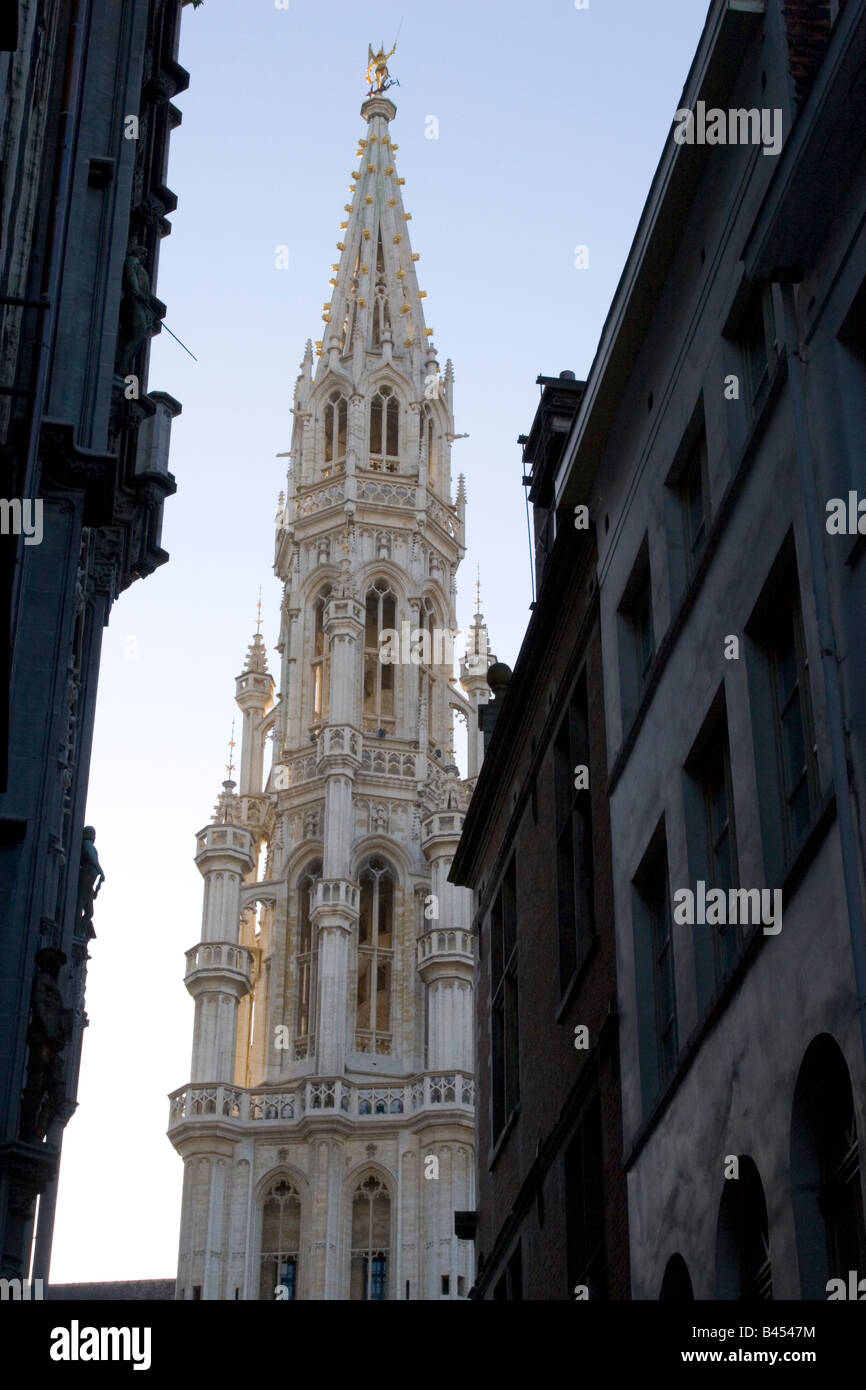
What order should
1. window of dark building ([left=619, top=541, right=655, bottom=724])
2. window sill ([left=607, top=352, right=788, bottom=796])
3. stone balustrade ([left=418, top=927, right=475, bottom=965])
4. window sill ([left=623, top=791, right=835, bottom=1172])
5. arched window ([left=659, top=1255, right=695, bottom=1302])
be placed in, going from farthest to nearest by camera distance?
1. stone balustrade ([left=418, top=927, right=475, bottom=965])
2. window of dark building ([left=619, top=541, right=655, bottom=724])
3. arched window ([left=659, top=1255, right=695, bottom=1302])
4. window sill ([left=607, top=352, right=788, bottom=796])
5. window sill ([left=623, top=791, right=835, bottom=1172])

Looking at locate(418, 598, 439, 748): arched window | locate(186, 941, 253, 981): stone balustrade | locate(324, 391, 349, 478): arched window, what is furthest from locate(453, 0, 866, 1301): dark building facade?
locate(324, 391, 349, 478): arched window

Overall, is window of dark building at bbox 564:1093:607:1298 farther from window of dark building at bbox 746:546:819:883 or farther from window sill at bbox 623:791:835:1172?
window of dark building at bbox 746:546:819:883

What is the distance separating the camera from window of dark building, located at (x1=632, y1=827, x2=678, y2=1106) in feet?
62.1

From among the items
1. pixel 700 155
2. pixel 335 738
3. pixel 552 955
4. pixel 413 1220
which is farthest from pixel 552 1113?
pixel 335 738

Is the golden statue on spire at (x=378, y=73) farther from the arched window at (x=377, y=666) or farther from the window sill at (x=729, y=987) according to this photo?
the window sill at (x=729, y=987)

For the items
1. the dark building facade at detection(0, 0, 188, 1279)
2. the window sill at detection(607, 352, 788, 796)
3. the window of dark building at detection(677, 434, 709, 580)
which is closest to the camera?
the window sill at detection(607, 352, 788, 796)

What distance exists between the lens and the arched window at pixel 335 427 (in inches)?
3607

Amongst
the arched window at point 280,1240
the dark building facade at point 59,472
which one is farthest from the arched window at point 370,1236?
the dark building facade at point 59,472

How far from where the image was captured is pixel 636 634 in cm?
2184

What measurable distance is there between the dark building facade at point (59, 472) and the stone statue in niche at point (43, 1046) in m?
0.02

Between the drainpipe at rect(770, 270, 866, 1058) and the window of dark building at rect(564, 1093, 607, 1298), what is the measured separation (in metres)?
7.86

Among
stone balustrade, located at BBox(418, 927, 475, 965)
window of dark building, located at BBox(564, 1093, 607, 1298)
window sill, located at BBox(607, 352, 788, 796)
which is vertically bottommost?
window of dark building, located at BBox(564, 1093, 607, 1298)
